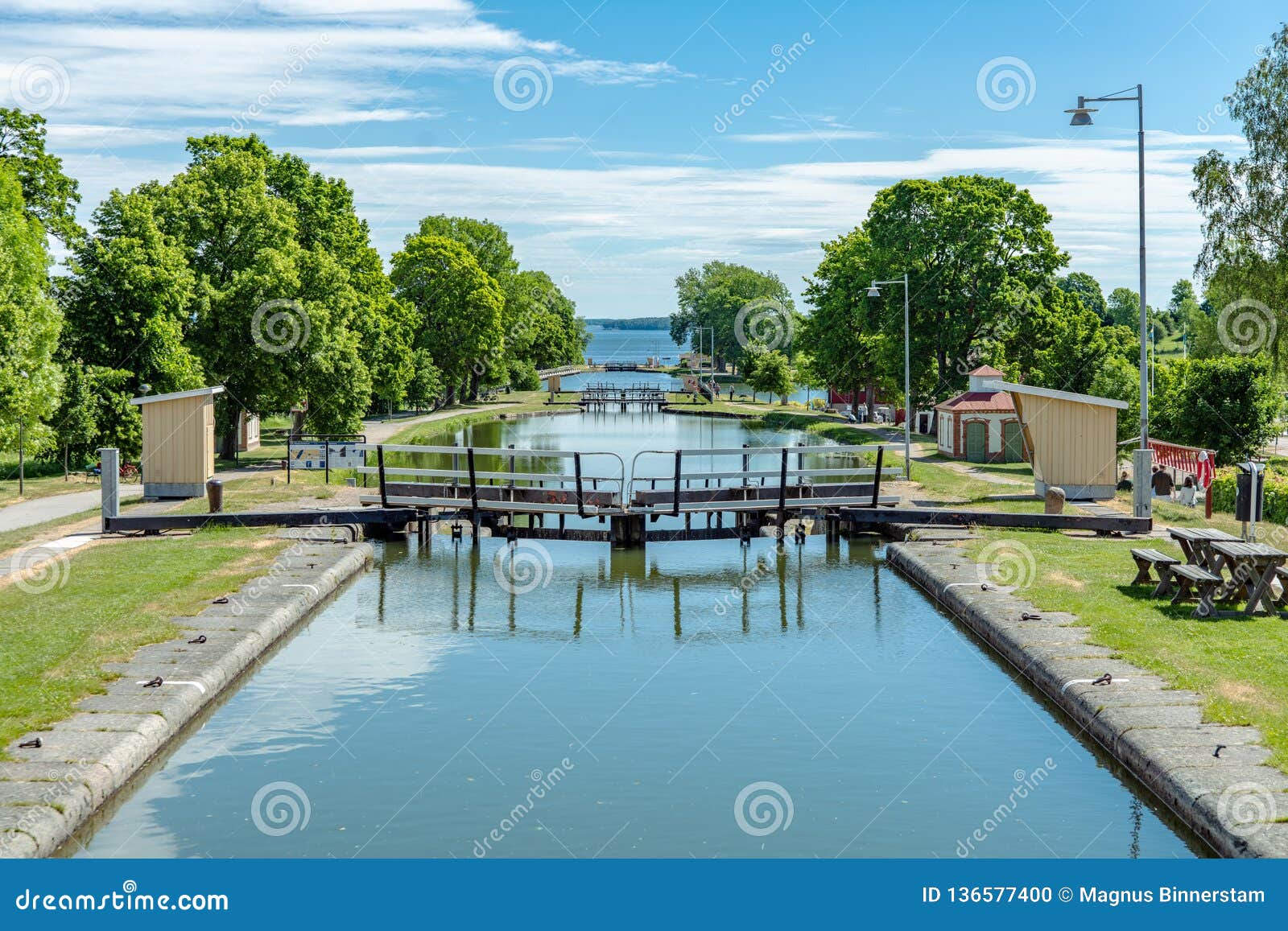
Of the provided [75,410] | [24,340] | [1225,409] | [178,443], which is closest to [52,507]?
[178,443]

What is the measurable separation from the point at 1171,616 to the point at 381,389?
4134 centimetres

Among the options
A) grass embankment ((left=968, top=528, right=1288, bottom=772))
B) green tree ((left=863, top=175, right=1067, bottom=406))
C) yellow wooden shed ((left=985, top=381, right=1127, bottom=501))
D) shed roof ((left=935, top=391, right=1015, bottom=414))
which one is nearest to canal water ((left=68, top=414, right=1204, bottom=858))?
grass embankment ((left=968, top=528, right=1288, bottom=772))

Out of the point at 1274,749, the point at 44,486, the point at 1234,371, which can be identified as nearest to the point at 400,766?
the point at 1274,749

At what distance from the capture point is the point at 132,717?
521 inches

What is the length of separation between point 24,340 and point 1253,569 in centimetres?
2423

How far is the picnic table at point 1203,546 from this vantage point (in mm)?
18188

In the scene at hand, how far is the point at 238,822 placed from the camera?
38.4ft

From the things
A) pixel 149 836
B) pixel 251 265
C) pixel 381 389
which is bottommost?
pixel 149 836

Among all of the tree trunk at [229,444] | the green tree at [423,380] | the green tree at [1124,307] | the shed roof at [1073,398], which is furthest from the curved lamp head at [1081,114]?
the green tree at [1124,307]

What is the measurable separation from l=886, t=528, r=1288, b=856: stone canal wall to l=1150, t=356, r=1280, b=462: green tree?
15.7m

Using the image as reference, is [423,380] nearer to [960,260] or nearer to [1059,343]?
[960,260]

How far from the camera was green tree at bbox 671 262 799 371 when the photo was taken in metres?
108

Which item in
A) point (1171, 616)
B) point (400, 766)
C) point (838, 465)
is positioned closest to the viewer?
point (400, 766)

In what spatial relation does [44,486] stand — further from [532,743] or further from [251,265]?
[532,743]
